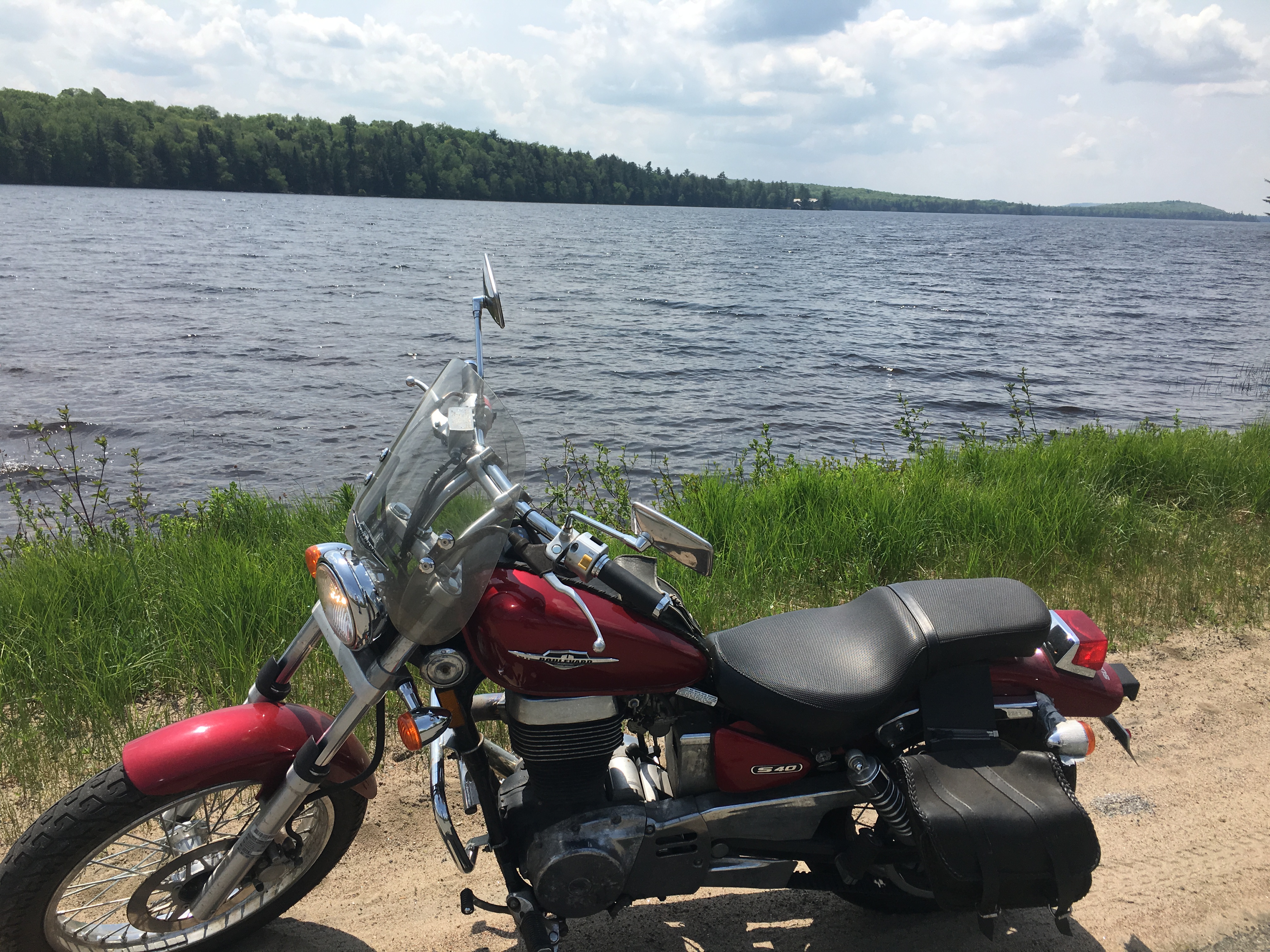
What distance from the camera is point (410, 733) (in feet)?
7.93

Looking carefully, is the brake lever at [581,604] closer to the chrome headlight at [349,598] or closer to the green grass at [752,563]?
the chrome headlight at [349,598]

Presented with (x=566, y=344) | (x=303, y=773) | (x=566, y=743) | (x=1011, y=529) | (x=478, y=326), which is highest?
(x=478, y=326)

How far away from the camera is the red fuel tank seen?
2344 millimetres

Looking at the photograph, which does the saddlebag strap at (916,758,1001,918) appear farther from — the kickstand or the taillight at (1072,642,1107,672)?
the kickstand

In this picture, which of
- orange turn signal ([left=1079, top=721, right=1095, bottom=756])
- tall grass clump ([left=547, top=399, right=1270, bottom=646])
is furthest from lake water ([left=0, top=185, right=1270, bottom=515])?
orange turn signal ([left=1079, top=721, right=1095, bottom=756])

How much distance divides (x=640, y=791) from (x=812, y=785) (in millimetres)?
537

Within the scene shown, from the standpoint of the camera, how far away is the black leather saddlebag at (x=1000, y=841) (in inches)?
97.0

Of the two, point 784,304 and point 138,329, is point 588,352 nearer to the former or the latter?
point 138,329

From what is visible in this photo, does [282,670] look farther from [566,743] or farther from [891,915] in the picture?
[891,915]

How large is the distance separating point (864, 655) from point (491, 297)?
155cm

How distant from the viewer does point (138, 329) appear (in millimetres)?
21594

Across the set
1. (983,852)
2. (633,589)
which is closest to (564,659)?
(633,589)

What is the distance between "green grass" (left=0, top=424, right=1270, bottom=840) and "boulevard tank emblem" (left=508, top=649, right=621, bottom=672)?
2368mm

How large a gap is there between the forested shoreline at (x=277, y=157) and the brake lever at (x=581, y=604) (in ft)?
351
